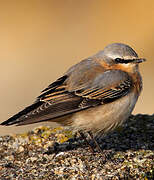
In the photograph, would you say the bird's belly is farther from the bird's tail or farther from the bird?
→ the bird's tail

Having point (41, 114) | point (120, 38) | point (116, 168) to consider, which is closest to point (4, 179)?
point (41, 114)

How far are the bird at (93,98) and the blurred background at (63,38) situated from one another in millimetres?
7561

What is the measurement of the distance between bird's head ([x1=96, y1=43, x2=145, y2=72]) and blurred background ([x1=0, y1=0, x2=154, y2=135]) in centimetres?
746

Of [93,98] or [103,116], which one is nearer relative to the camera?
[103,116]

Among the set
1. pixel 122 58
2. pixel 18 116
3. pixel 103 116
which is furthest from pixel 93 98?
pixel 18 116

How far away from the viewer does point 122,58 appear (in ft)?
26.0

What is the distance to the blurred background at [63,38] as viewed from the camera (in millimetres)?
16219

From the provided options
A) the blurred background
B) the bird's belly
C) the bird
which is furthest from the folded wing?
the blurred background

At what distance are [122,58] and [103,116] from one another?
125 cm

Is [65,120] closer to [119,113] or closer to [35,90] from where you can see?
[119,113]

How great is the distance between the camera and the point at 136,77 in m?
7.95

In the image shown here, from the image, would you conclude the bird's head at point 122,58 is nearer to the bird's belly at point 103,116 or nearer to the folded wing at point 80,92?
the folded wing at point 80,92

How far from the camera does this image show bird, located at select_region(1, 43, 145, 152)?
7414mm

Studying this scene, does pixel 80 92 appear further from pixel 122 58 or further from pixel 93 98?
pixel 122 58
